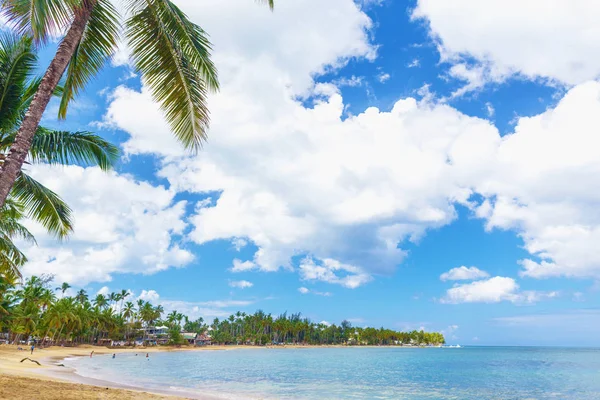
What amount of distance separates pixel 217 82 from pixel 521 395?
96.2ft

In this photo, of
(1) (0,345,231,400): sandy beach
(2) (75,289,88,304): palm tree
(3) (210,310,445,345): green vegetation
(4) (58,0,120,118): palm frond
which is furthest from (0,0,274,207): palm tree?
(3) (210,310,445,345): green vegetation

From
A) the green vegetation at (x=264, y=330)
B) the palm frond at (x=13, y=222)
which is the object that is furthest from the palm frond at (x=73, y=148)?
the green vegetation at (x=264, y=330)

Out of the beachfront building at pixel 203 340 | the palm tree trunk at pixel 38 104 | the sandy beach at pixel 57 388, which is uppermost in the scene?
the palm tree trunk at pixel 38 104

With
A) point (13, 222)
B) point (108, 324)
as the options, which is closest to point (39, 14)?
point (13, 222)

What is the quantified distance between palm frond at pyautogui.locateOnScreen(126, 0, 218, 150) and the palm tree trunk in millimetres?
978

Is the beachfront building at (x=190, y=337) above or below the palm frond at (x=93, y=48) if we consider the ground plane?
below

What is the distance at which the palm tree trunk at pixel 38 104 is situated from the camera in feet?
19.5

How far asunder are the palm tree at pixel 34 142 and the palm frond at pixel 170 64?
2388 millimetres

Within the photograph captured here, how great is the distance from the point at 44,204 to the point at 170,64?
4591mm

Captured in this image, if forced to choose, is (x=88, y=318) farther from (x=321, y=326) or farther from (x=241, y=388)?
(x=321, y=326)

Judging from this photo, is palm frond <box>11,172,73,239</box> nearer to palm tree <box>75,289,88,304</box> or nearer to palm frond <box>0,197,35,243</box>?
palm frond <box>0,197,35,243</box>

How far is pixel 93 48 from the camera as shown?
7.87 meters

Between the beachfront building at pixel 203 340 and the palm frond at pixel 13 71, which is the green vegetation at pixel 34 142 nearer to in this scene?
the palm frond at pixel 13 71

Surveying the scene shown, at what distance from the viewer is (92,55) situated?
312 inches
